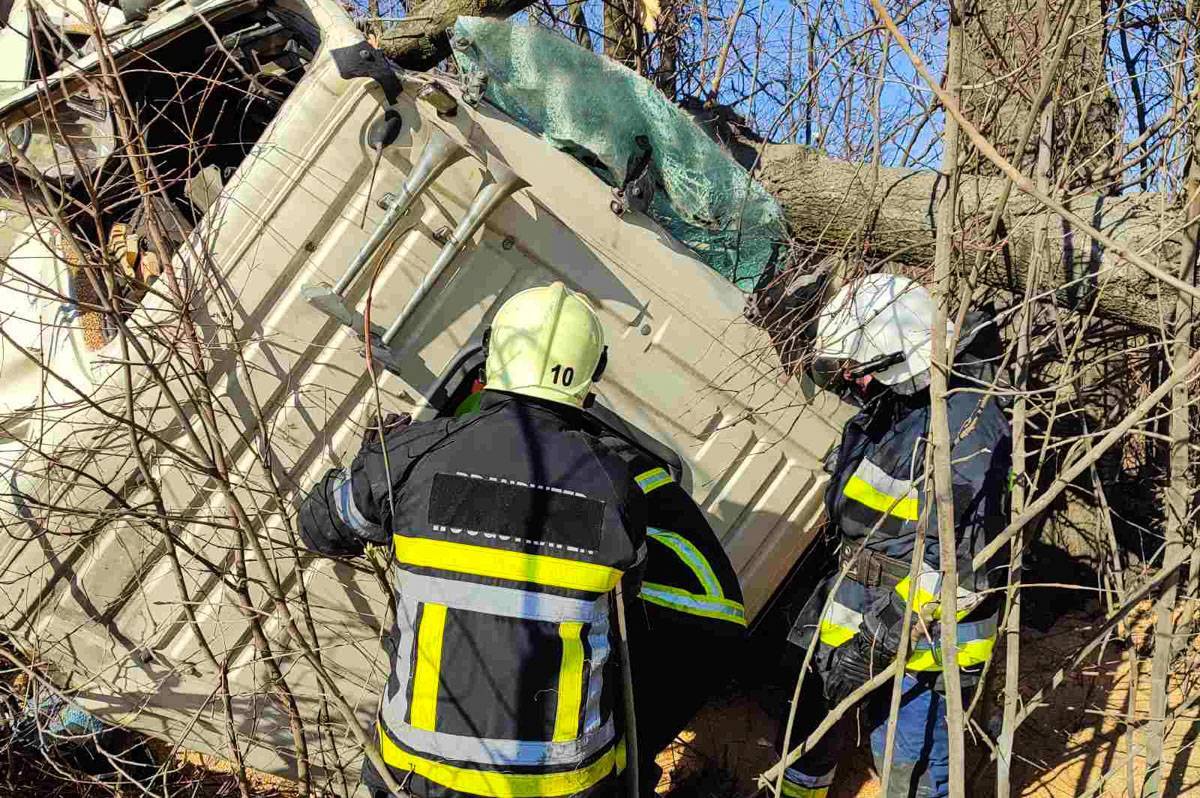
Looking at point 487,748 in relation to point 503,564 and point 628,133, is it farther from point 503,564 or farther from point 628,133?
point 628,133

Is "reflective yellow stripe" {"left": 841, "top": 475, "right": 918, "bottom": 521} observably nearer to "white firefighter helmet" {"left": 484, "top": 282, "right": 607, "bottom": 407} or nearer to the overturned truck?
the overturned truck

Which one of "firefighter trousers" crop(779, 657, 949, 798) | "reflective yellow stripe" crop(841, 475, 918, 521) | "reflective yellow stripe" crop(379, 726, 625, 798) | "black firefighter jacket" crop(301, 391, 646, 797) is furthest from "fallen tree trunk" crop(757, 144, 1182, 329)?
"reflective yellow stripe" crop(379, 726, 625, 798)

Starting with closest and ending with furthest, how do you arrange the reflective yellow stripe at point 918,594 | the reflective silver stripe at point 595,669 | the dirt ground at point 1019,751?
the reflective silver stripe at point 595,669, the reflective yellow stripe at point 918,594, the dirt ground at point 1019,751

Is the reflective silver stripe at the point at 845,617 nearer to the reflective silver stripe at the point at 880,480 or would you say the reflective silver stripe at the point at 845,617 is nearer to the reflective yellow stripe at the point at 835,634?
the reflective yellow stripe at the point at 835,634

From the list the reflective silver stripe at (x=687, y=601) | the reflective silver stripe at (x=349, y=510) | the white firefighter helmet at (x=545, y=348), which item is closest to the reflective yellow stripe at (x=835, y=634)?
the reflective silver stripe at (x=687, y=601)

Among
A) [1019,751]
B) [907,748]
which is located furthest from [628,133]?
[1019,751]

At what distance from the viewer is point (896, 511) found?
2.99 metres

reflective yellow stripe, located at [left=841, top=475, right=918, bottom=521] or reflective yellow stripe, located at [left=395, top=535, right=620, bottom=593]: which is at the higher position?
reflective yellow stripe, located at [left=841, top=475, right=918, bottom=521]

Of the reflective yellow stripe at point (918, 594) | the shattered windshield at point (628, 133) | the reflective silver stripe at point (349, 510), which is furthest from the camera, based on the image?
the shattered windshield at point (628, 133)

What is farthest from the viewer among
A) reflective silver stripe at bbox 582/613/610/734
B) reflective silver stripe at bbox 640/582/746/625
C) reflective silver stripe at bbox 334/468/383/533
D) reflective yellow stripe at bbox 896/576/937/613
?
reflective yellow stripe at bbox 896/576/937/613

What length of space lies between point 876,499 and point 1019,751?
1.49 meters

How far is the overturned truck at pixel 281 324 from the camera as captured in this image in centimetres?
259

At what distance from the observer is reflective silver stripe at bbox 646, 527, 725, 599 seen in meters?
2.61

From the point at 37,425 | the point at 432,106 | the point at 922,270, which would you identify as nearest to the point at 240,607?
the point at 37,425
